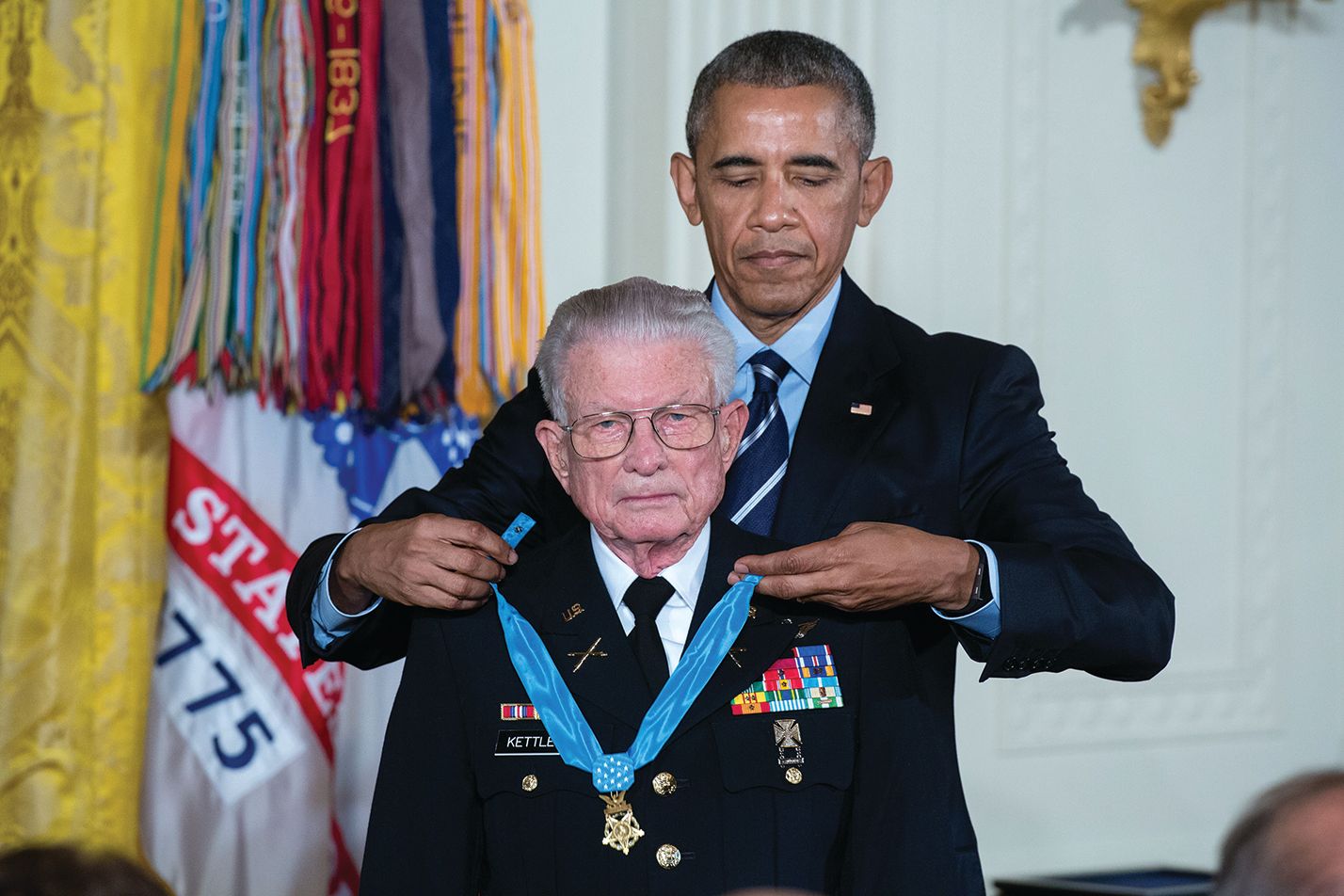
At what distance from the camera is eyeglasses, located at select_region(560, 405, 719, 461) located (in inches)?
77.7

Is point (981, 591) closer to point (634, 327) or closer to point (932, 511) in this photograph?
point (932, 511)

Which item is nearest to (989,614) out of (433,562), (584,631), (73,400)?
(584,631)

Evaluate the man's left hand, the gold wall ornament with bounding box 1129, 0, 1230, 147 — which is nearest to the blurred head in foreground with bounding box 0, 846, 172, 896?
the man's left hand

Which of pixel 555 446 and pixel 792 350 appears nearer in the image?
pixel 555 446

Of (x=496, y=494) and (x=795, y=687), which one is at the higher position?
(x=496, y=494)

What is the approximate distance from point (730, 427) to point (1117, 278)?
2.20 m

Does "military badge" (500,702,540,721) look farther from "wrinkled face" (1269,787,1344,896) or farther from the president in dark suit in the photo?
"wrinkled face" (1269,787,1344,896)

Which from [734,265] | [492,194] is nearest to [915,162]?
[492,194]

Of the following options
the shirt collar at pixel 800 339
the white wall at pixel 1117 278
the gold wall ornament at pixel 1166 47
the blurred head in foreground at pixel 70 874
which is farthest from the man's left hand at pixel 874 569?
the gold wall ornament at pixel 1166 47

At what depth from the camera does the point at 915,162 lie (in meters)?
3.69

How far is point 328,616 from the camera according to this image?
2.23 m

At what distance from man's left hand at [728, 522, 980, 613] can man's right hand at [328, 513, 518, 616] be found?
355mm

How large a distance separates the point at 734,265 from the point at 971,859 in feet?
2.94

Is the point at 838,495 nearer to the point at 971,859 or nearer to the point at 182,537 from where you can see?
the point at 971,859
